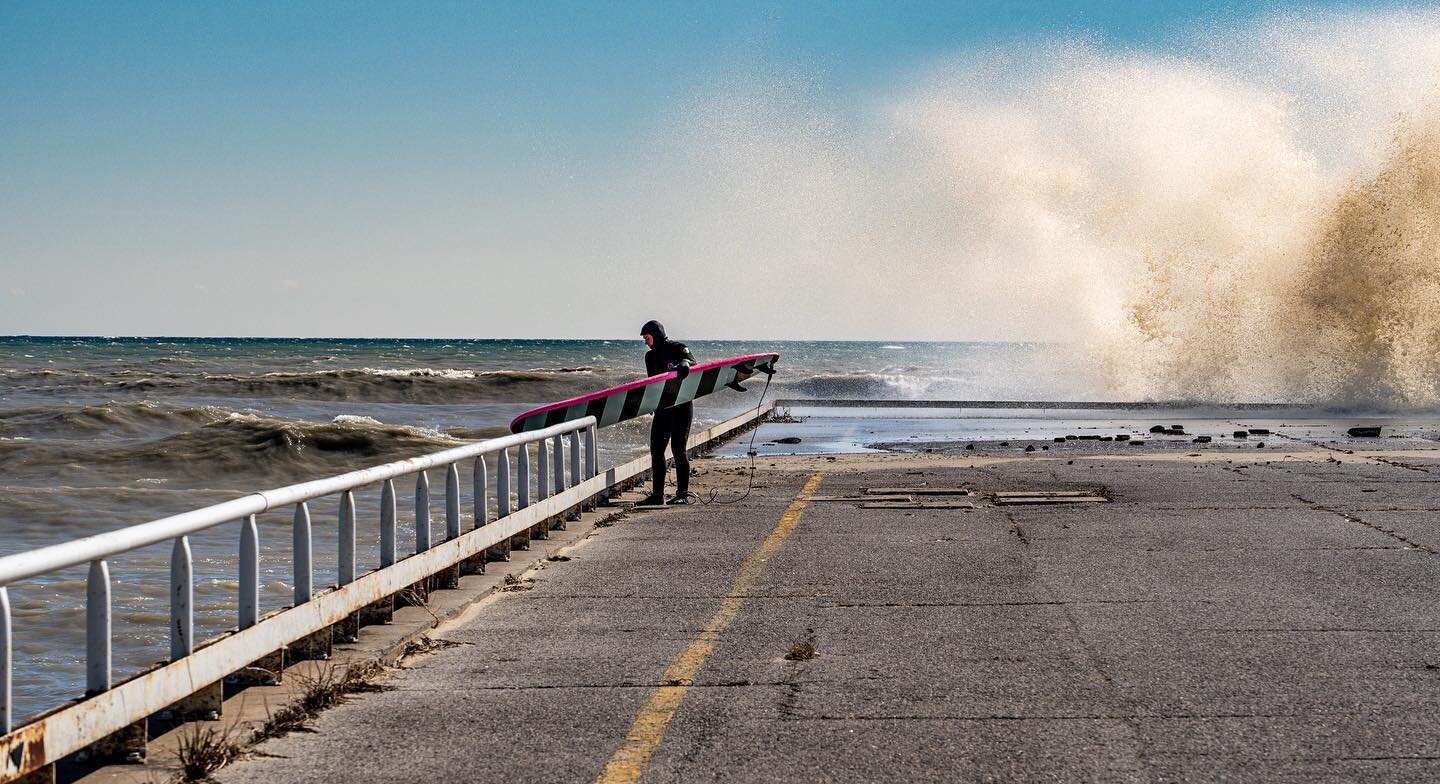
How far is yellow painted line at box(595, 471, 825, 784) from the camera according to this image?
17.9 feet

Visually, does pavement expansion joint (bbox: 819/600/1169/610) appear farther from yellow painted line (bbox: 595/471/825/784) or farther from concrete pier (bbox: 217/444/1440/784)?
yellow painted line (bbox: 595/471/825/784)

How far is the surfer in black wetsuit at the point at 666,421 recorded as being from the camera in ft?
50.6

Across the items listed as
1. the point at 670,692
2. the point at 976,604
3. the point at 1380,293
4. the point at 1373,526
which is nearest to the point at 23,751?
the point at 670,692

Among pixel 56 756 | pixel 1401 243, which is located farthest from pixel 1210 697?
pixel 1401 243

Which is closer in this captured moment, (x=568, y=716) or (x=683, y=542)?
(x=568, y=716)

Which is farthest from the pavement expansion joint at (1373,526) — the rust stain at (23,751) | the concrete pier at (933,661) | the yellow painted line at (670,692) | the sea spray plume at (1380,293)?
the sea spray plume at (1380,293)

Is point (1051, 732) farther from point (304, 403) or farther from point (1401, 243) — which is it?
point (304, 403)

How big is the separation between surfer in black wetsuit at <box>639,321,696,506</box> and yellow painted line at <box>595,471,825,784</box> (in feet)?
13.6

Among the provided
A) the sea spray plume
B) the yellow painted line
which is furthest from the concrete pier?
the sea spray plume

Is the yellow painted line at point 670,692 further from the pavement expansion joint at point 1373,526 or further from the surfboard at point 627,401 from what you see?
the pavement expansion joint at point 1373,526

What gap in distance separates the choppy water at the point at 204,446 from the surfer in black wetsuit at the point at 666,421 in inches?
110

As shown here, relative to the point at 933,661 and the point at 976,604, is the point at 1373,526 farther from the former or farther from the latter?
the point at 933,661

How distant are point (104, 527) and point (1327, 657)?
14.8m

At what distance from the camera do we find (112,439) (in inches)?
1366
